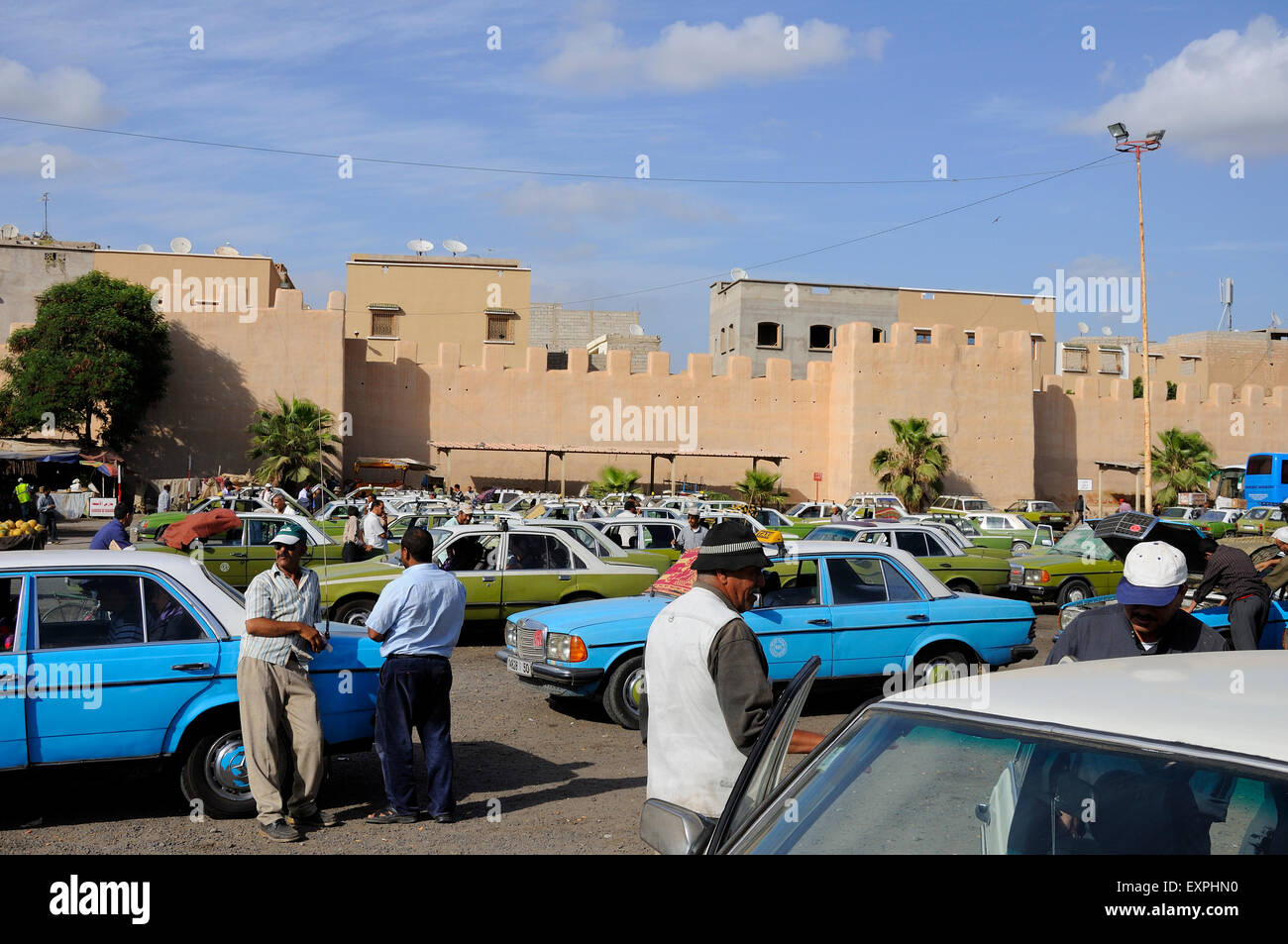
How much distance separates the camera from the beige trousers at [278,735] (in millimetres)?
6309

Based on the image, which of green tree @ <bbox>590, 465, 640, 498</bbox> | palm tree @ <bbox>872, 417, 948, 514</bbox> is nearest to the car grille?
green tree @ <bbox>590, 465, 640, 498</bbox>

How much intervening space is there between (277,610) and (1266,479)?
4902 centimetres

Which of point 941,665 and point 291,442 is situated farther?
point 291,442

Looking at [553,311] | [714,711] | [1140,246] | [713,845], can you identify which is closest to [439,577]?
[714,711]

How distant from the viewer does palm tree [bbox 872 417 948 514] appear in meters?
48.8

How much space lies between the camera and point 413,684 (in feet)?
21.7

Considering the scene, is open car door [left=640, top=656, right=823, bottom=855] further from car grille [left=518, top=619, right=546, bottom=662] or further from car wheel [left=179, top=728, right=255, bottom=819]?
car grille [left=518, top=619, right=546, bottom=662]

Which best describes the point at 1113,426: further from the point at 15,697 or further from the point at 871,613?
the point at 15,697

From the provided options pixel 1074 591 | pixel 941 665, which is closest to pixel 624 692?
pixel 941 665

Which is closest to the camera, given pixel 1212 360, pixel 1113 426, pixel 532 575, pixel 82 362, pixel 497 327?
pixel 532 575

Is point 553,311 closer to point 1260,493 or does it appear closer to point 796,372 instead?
point 796,372

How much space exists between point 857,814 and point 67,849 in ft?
16.0

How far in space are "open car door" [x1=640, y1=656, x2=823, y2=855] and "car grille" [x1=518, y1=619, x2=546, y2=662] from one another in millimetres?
6380
